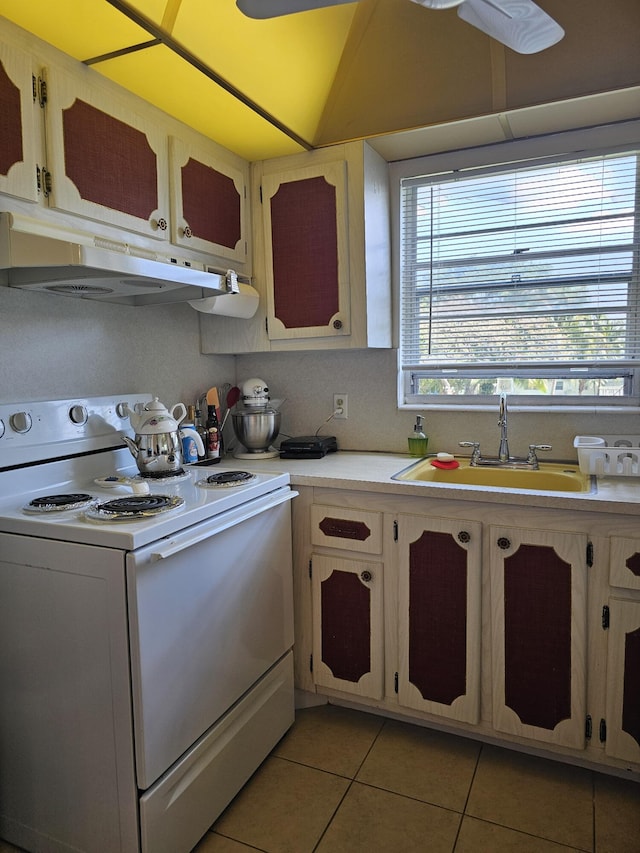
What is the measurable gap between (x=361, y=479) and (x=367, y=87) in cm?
140

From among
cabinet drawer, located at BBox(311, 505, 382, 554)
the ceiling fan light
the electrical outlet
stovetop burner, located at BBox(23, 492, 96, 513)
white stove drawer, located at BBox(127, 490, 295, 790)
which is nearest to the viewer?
the ceiling fan light

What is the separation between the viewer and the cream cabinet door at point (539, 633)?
66.7 inches

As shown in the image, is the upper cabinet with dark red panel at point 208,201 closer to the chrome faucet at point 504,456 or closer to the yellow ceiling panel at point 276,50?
the yellow ceiling panel at point 276,50

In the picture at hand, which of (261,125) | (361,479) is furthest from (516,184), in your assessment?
(361,479)

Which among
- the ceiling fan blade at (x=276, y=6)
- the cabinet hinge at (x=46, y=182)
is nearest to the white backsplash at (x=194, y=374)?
the cabinet hinge at (x=46, y=182)

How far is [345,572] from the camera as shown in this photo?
2029 mm

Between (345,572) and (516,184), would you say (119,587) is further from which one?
(516,184)

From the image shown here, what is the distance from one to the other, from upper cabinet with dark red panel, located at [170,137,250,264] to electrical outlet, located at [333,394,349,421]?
2.35ft

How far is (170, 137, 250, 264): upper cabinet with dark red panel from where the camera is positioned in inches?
79.6

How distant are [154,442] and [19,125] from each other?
37.6 inches

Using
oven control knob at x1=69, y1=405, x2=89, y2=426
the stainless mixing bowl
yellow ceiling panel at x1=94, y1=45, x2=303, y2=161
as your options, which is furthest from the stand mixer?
yellow ceiling panel at x1=94, y1=45, x2=303, y2=161

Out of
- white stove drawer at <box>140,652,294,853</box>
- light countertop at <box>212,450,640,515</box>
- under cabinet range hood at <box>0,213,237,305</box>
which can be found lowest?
white stove drawer at <box>140,652,294,853</box>

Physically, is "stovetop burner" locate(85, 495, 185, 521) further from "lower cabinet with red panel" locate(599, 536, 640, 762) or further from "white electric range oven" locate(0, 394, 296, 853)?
Answer: "lower cabinet with red panel" locate(599, 536, 640, 762)

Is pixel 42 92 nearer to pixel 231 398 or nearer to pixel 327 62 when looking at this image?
pixel 327 62
